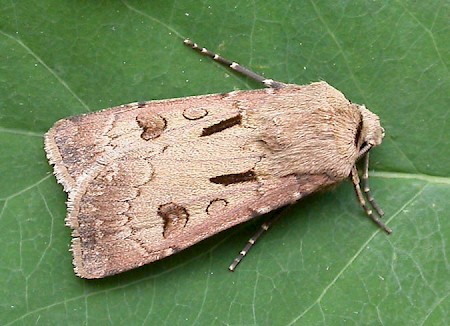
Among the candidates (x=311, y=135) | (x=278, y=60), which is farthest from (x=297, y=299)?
(x=278, y=60)

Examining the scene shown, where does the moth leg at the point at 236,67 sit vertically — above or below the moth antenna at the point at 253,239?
above

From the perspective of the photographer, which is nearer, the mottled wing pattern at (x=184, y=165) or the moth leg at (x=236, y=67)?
the mottled wing pattern at (x=184, y=165)

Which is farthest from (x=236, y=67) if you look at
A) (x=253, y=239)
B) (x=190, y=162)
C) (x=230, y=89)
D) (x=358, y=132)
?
(x=253, y=239)

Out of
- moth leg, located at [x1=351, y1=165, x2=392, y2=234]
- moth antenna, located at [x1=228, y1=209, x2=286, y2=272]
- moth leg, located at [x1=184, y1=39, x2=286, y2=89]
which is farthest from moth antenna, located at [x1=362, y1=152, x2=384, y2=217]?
moth leg, located at [x1=184, y1=39, x2=286, y2=89]

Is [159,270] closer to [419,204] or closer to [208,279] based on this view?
[208,279]

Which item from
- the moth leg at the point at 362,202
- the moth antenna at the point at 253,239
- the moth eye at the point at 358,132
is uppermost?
the moth eye at the point at 358,132

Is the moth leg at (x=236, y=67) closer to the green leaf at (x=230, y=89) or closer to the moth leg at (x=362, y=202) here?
the green leaf at (x=230, y=89)

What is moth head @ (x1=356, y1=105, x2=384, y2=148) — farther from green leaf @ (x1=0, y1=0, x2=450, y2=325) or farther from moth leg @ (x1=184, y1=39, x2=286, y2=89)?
moth leg @ (x1=184, y1=39, x2=286, y2=89)

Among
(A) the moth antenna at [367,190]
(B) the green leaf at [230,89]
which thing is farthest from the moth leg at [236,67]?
(A) the moth antenna at [367,190]

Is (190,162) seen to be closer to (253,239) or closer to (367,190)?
(253,239)
